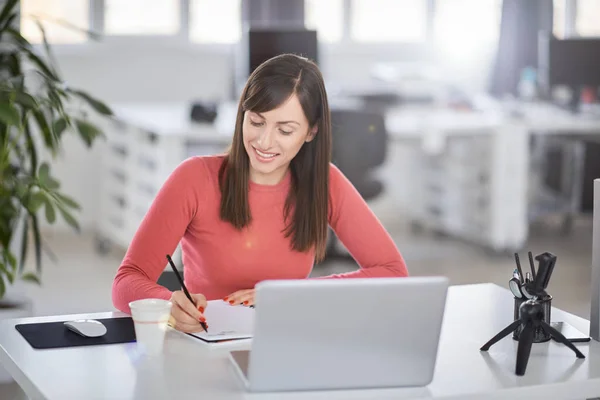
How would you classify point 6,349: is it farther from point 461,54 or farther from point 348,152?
point 461,54

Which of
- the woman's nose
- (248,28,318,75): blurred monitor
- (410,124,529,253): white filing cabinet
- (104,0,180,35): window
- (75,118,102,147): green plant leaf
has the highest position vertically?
(104,0,180,35): window

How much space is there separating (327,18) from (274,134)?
489 cm

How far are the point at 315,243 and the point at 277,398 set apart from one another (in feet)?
→ 2.73

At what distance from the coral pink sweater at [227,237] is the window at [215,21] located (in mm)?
4376

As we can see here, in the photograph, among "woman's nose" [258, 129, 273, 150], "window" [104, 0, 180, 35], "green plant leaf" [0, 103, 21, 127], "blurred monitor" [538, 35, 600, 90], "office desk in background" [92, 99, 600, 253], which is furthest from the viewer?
"window" [104, 0, 180, 35]

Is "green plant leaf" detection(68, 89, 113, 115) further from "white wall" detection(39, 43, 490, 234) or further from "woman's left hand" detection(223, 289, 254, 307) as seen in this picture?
"white wall" detection(39, 43, 490, 234)

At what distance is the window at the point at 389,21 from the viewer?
23.1 feet

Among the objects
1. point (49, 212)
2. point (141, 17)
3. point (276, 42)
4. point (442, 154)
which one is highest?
point (141, 17)

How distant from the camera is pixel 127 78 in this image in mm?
6379

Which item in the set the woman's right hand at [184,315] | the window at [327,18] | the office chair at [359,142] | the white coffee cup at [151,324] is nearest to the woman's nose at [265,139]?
the woman's right hand at [184,315]

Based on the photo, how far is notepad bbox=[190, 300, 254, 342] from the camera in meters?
1.80

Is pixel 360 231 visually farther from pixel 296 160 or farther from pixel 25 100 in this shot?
pixel 25 100

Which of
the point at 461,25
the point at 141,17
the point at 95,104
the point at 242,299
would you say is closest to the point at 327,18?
the point at 461,25

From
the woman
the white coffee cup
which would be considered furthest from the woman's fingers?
the woman
